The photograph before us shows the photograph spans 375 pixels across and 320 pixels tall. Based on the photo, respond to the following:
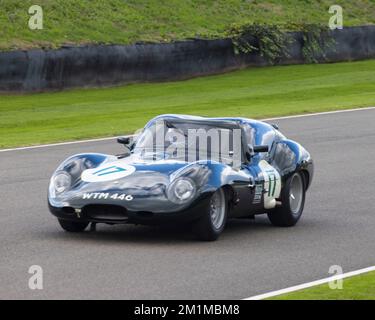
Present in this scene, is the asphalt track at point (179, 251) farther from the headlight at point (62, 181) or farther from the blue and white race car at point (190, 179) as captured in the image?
the headlight at point (62, 181)

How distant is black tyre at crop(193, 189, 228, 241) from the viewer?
37.3 ft

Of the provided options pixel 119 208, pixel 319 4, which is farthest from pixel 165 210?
pixel 319 4

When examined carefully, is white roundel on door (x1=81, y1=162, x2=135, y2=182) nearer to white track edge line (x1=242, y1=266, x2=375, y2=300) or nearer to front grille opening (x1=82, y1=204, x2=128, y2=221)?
front grille opening (x1=82, y1=204, x2=128, y2=221)

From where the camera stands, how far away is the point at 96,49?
2755 cm

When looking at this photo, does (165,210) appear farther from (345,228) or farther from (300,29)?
(300,29)

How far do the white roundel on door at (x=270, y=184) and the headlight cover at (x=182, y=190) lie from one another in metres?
1.21

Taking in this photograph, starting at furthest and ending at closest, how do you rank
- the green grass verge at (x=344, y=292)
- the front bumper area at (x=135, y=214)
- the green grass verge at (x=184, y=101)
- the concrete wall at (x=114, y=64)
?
1. the concrete wall at (x=114, y=64)
2. the green grass verge at (x=184, y=101)
3. the front bumper area at (x=135, y=214)
4. the green grass verge at (x=344, y=292)

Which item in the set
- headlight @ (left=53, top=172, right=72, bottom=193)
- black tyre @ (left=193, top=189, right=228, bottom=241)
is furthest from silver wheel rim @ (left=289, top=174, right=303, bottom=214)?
headlight @ (left=53, top=172, right=72, bottom=193)

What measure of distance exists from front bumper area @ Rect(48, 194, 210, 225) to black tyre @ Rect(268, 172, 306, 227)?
1527 millimetres

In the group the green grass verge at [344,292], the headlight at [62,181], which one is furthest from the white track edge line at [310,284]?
the headlight at [62,181]

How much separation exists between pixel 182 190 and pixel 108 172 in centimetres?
84

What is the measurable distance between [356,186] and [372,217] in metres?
2.22

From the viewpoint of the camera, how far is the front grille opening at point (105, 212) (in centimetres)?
1126

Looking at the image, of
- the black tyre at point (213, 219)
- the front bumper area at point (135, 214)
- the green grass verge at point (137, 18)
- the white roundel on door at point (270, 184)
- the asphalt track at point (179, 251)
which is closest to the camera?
the asphalt track at point (179, 251)
